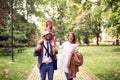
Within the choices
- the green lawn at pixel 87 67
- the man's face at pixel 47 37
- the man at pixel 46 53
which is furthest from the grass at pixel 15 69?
the man's face at pixel 47 37

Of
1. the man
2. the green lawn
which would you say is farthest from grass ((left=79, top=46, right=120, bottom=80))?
the man

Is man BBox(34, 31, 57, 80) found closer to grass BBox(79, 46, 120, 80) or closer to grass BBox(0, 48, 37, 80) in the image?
grass BBox(0, 48, 37, 80)

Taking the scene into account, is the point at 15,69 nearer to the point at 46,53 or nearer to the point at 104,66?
the point at 104,66

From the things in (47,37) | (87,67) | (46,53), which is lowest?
(87,67)

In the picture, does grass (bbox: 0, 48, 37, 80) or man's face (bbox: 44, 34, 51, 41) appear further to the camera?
grass (bbox: 0, 48, 37, 80)

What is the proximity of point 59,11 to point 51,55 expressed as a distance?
57.8 metres

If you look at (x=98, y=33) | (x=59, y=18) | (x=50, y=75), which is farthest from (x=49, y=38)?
(x=59, y=18)

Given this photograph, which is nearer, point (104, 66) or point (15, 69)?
point (15, 69)

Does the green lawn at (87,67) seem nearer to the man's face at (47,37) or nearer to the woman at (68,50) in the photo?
the woman at (68,50)

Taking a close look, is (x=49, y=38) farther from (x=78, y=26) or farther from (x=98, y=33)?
Result: (x=98, y=33)

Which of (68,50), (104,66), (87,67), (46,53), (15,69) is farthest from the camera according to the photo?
(104,66)

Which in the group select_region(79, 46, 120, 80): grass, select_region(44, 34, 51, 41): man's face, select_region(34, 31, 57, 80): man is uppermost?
select_region(44, 34, 51, 41): man's face

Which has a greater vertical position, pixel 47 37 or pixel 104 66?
pixel 47 37

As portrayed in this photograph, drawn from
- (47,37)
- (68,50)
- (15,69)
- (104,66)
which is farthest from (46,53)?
(104,66)
